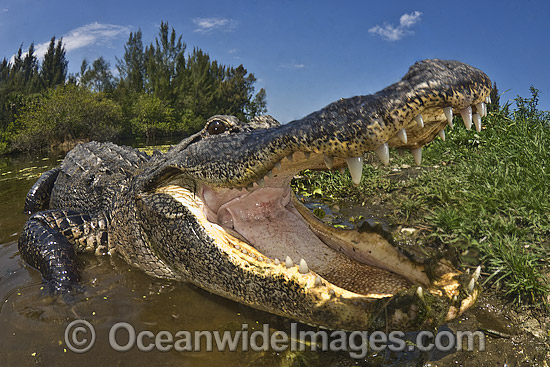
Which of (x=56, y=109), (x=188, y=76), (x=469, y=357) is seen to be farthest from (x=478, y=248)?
(x=188, y=76)

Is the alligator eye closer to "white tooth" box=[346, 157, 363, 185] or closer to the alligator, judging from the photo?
the alligator

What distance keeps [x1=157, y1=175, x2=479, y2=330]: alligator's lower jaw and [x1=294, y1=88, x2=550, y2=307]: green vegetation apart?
0.89m

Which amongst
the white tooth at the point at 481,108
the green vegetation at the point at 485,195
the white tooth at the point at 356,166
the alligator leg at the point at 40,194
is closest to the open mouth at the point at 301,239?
the white tooth at the point at 356,166

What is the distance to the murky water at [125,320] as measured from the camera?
201 centimetres

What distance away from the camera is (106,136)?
3250 cm

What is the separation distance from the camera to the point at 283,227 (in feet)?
9.21

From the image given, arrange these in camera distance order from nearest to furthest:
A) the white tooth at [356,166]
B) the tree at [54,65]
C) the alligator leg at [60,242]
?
the white tooth at [356,166] < the alligator leg at [60,242] < the tree at [54,65]

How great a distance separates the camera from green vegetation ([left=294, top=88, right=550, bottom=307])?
8.70 ft

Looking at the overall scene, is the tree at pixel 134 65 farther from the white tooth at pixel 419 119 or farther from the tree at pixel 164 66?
the white tooth at pixel 419 119

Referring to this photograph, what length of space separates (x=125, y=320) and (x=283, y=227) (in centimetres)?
128

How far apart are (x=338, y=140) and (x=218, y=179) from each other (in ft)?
3.24

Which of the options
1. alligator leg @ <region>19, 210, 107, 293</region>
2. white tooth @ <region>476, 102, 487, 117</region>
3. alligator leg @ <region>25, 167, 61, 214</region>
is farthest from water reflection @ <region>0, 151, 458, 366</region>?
alligator leg @ <region>25, 167, 61, 214</region>

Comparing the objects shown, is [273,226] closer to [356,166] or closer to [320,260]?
[320,260]

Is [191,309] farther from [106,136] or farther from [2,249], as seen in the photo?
[106,136]
